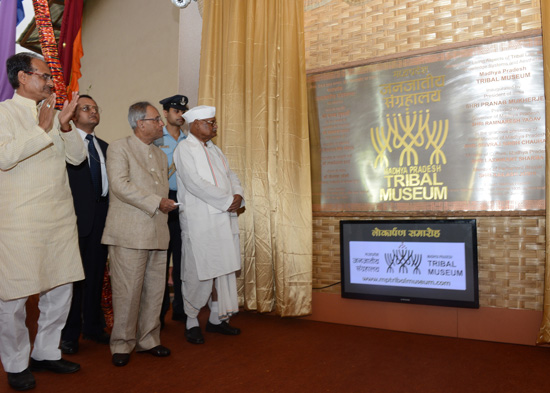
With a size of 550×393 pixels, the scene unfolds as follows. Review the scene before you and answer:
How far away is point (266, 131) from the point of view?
3393mm

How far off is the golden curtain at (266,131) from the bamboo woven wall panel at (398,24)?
19 cm

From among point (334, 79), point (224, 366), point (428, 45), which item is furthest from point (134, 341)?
point (428, 45)

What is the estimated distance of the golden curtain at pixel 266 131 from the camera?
3.25 metres

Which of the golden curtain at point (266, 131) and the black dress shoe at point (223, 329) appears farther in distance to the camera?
the golden curtain at point (266, 131)

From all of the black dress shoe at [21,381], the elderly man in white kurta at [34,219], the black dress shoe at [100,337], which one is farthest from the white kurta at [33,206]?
the black dress shoe at [100,337]

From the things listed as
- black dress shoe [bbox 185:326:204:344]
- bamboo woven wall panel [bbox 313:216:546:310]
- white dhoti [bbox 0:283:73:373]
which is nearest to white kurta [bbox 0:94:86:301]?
white dhoti [bbox 0:283:73:373]

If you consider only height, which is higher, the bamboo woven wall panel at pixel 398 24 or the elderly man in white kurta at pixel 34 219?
the bamboo woven wall panel at pixel 398 24

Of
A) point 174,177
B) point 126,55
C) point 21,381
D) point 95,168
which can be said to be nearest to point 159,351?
point 21,381

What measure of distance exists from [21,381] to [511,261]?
2.66m

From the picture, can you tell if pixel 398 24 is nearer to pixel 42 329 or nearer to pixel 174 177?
pixel 174 177

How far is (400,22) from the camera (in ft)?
10.1

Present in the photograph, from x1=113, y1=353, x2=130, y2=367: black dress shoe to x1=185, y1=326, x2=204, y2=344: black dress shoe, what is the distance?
0.46m

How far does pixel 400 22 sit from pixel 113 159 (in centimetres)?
209

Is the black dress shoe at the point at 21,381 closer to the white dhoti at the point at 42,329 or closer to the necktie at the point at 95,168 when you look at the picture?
the white dhoti at the point at 42,329
